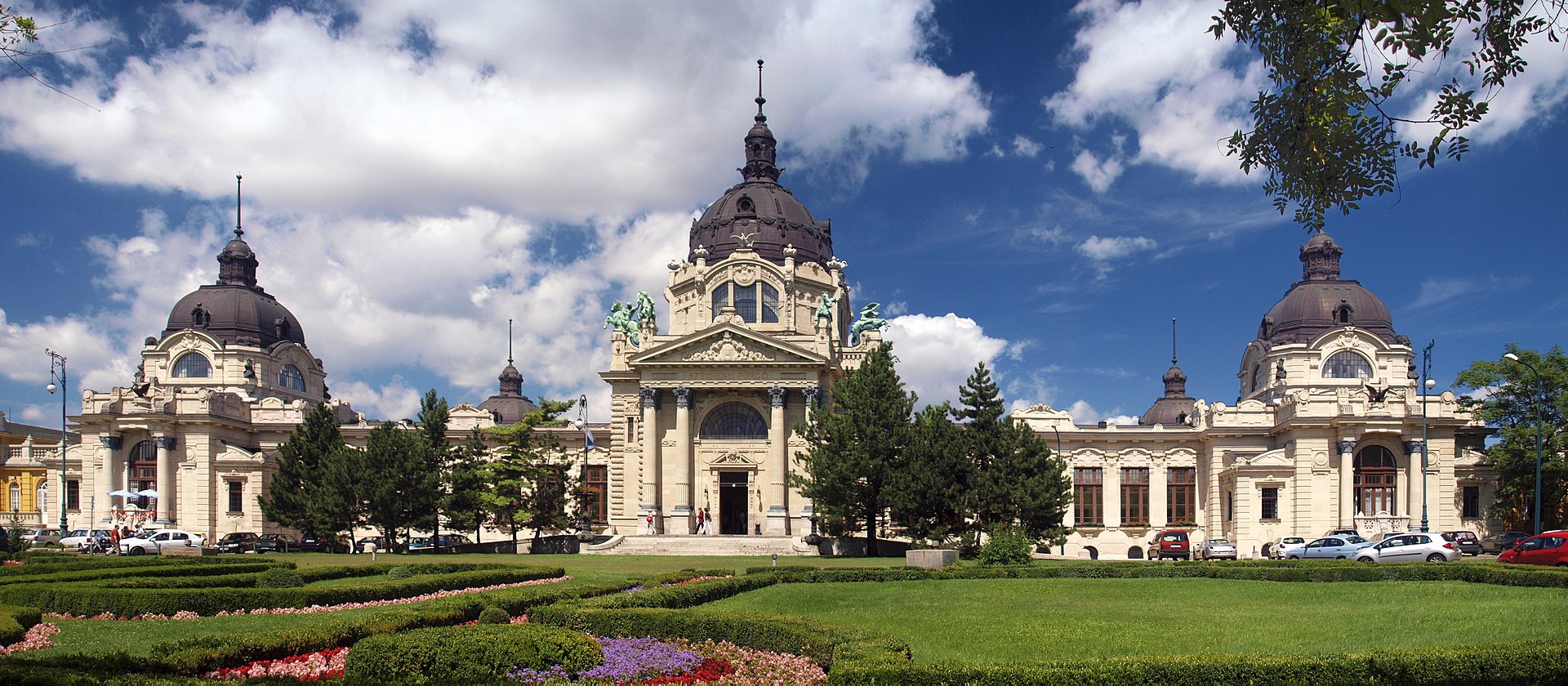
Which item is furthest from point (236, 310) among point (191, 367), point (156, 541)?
point (156, 541)

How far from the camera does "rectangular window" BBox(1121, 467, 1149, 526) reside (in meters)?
75.9

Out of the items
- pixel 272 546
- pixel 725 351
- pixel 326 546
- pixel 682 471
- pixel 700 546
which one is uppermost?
pixel 725 351

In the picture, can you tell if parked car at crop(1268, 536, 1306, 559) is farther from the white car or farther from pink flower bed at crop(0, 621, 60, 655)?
the white car

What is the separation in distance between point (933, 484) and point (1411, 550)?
691 inches

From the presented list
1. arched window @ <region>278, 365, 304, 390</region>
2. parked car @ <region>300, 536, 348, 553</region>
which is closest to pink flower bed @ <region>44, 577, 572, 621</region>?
parked car @ <region>300, 536, 348, 553</region>

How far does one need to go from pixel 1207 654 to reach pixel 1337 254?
257ft

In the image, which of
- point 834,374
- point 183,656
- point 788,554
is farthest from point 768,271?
point 183,656

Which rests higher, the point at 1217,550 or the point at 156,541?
the point at 156,541

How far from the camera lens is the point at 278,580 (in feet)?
98.0

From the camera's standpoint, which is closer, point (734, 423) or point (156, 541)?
point (156, 541)

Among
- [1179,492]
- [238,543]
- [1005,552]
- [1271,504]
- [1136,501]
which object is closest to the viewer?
[1005,552]

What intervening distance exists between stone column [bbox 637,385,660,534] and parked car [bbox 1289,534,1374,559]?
109 ft

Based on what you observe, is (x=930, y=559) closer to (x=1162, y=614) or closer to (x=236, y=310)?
(x=1162, y=614)

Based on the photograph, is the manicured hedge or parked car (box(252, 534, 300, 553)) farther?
parked car (box(252, 534, 300, 553))
